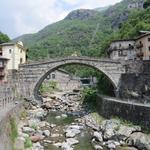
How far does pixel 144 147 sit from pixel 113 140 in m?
4.26

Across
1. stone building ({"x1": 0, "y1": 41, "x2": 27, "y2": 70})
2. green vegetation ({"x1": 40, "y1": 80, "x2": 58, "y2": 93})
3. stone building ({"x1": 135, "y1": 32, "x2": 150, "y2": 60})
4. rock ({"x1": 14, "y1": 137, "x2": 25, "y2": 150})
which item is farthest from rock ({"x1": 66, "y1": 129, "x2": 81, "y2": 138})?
green vegetation ({"x1": 40, "y1": 80, "x2": 58, "y2": 93})

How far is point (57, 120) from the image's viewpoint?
43.1 metres

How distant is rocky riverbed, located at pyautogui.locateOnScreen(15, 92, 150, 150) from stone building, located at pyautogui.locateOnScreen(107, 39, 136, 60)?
2284cm

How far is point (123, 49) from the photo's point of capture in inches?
2472

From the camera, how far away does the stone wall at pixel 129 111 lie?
2941 cm

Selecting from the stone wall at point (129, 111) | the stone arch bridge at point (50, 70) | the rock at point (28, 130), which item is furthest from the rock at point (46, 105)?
the rock at point (28, 130)

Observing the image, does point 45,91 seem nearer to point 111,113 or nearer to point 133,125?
point 111,113

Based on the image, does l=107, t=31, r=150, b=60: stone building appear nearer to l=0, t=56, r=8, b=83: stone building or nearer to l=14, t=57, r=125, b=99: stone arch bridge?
l=14, t=57, r=125, b=99: stone arch bridge

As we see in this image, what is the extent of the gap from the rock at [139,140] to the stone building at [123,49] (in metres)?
36.1

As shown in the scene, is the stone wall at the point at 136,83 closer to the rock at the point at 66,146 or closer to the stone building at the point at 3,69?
the rock at the point at 66,146

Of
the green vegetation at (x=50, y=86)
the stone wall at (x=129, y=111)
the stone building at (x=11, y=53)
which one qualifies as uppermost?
the stone building at (x=11, y=53)

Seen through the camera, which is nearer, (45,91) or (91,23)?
(45,91)

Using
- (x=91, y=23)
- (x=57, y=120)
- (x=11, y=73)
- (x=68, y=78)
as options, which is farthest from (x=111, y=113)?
(x=91, y=23)

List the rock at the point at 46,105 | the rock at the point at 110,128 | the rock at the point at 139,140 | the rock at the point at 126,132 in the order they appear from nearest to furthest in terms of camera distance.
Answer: the rock at the point at 139,140, the rock at the point at 126,132, the rock at the point at 110,128, the rock at the point at 46,105
